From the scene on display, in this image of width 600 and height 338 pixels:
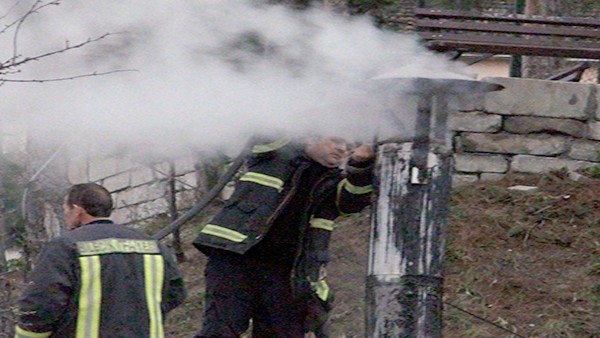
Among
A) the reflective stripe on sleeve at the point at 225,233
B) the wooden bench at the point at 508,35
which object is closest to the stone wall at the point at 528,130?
the wooden bench at the point at 508,35

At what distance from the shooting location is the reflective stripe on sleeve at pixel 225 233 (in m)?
6.23

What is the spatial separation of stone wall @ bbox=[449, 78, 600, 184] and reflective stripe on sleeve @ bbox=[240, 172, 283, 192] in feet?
9.90

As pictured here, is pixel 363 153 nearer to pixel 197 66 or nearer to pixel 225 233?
pixel 225 233

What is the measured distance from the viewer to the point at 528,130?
29.9 feet

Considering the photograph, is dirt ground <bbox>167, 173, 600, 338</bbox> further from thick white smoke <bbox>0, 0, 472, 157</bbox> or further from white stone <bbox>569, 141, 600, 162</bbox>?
thick white smoke <bbox>0, 0, 472, 157</bbox>

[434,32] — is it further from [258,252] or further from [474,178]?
[474,178]

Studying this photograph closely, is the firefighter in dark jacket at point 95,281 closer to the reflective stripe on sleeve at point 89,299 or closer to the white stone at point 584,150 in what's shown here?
the reflective stripe on sleeve at point 89,299

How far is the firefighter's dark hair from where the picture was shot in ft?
18.8

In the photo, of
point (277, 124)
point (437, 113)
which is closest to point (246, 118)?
point (277, 124)

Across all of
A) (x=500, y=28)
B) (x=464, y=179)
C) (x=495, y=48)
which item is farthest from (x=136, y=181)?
(x=495, y=48)

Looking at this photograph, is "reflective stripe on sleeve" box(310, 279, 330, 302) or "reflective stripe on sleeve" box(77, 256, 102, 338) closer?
"reflective stripe on sleeve" box(77, 256, 102, 338)

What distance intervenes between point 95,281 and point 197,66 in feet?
5.62

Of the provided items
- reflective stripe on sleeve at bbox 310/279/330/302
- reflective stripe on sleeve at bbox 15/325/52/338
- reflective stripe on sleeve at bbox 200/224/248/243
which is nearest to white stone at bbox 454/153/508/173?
reflective stripe on sleeve at bbox 310/279/330/302

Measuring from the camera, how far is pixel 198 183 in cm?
1001
